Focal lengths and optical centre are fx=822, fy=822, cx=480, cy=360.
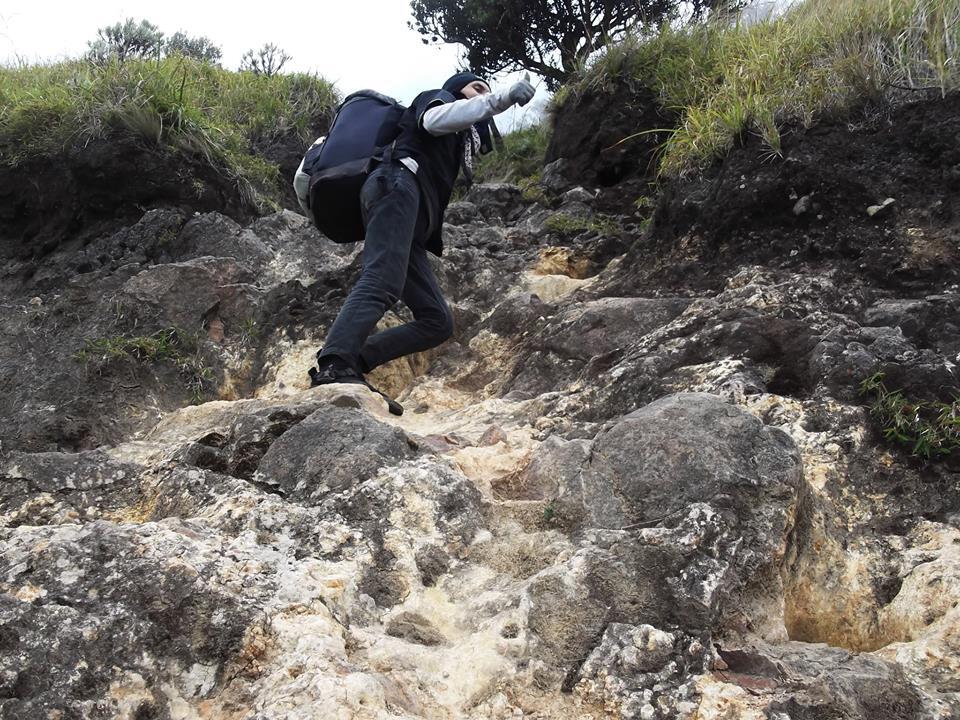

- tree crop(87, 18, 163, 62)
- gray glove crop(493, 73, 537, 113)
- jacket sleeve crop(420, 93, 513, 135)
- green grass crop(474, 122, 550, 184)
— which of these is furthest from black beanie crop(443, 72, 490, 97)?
tree crop(87, 18, 163, 62)

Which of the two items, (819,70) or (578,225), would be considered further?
(578,225)

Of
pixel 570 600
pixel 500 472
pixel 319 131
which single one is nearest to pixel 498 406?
pixel 500 472

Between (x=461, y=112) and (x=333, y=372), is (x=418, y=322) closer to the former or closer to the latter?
(x=333, y=372)

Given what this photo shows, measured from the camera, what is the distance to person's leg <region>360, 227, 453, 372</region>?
4.34m

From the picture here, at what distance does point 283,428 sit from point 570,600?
62.0 inches

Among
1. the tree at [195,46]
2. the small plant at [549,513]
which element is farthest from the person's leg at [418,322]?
the tree at [195,46]

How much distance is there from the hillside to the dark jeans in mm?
342

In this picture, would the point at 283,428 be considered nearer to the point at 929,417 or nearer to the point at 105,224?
the point at 929,417

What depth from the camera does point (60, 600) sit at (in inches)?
83.3

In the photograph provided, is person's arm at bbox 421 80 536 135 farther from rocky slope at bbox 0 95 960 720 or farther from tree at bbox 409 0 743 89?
tree at bbox 409 0 743 89

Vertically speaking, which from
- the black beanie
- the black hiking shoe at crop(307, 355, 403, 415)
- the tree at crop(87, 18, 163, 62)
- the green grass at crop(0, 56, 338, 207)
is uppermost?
the tree at crop(87, 18, 163, 62)

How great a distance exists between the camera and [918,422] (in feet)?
9.69

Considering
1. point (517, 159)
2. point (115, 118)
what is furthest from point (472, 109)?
point (517, 159)

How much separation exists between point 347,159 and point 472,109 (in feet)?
2.39
